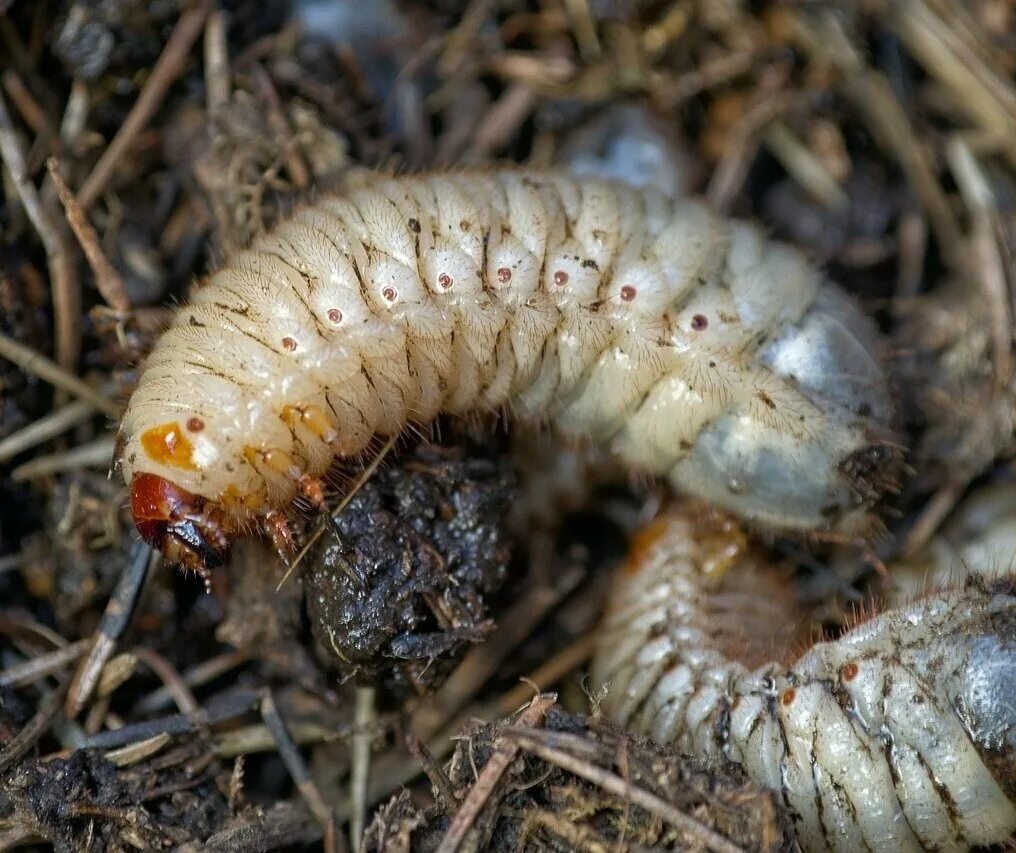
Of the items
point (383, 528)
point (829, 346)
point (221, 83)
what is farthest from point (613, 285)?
point (221, 83)

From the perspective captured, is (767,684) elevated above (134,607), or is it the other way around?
(767,684)

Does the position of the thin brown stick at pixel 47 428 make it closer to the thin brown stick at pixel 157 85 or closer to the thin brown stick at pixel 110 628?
the thin brown stick at pixel 110 628

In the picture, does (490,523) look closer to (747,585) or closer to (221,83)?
(747,585)

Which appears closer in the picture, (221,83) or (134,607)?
(134,607)

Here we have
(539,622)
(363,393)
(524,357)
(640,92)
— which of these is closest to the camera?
(363,393)

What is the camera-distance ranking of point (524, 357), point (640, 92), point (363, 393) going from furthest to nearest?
point (640, 92)
point (524, 357)
point (363, 393)

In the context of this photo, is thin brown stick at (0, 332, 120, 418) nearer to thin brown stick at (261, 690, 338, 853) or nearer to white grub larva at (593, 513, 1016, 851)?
thin brown stick at (261, 690, 338, 853)

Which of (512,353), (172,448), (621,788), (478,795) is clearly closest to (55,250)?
(172,448)
